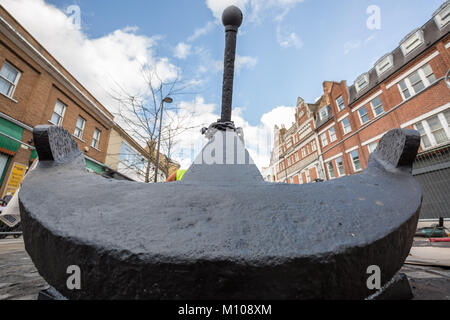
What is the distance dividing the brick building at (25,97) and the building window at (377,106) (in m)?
19.7

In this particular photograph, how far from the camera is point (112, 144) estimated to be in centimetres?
1584

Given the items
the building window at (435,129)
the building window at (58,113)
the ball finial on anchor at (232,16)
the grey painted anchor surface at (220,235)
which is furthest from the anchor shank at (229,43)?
the building window at (435,129)

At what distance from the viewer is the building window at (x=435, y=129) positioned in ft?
34.8

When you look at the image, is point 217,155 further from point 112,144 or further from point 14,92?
point 112,144

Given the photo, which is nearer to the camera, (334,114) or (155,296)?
(155,296)

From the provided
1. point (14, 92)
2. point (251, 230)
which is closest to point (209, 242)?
point (251, 230)

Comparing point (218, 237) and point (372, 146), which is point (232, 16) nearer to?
point (218, 237)

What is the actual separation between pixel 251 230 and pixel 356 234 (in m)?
0.33

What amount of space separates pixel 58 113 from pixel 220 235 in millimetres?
13951

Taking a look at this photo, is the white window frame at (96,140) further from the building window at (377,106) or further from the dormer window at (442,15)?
the dormer window at (442,15)

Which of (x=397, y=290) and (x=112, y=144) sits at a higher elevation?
(x=112, y=144)

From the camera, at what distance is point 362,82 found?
16844 mm

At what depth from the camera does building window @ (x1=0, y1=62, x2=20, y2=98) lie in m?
8.31

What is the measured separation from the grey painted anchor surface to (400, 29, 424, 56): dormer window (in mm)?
17696
